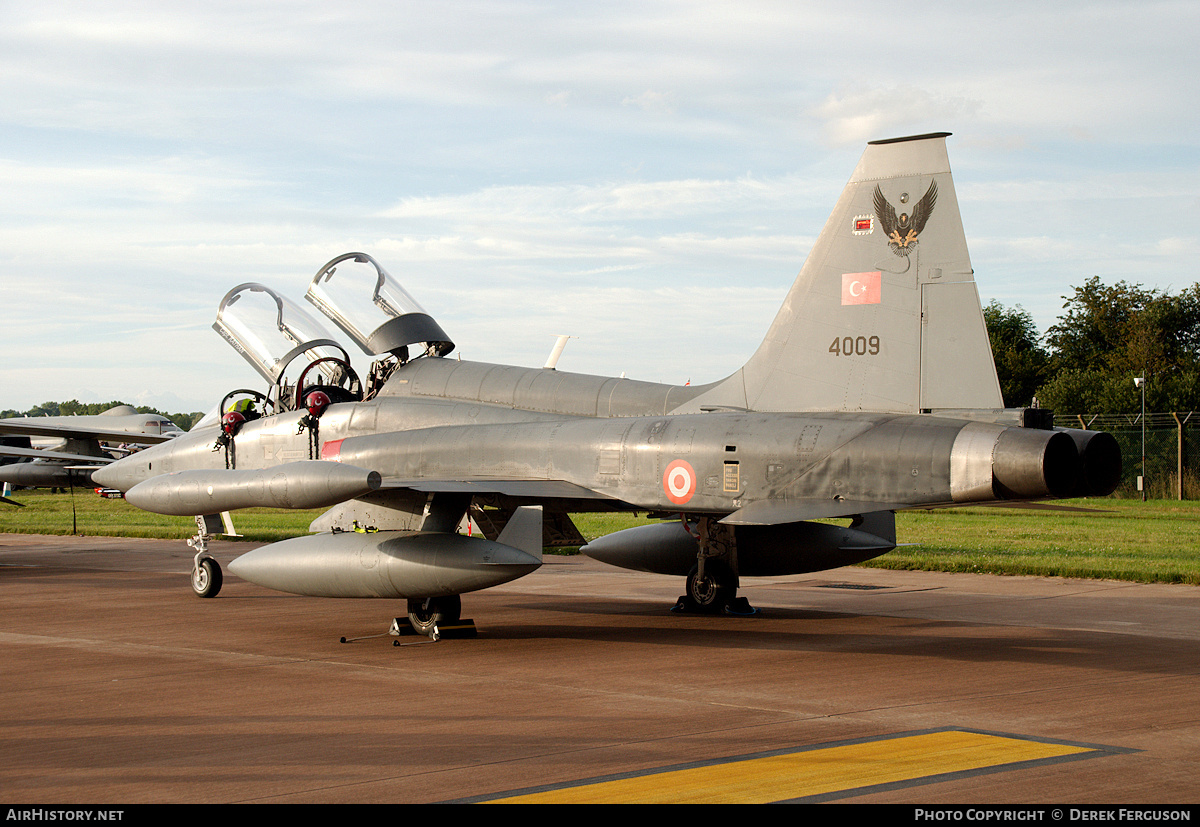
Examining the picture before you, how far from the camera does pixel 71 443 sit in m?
43.1

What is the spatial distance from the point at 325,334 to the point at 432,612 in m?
4.55

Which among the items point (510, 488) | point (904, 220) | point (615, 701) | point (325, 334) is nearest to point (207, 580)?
point (325, 334)

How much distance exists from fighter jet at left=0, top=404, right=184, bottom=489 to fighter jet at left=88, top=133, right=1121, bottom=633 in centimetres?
1012

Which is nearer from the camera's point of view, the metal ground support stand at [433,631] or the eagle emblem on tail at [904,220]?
the eagle emblem on tail at [904,220]

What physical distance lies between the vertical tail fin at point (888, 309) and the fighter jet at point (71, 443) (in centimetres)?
1436

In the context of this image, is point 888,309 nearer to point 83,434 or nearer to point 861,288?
point 861,288

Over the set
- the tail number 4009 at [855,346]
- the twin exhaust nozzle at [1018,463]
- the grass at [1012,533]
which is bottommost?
the grass at [1012,533]

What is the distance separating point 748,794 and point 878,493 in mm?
4432

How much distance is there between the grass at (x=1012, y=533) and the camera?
16719 mm

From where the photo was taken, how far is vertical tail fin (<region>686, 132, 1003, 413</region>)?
375 inches

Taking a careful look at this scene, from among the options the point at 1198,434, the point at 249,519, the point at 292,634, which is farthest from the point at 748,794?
the point at 1198,434

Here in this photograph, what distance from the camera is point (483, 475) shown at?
36.9ft

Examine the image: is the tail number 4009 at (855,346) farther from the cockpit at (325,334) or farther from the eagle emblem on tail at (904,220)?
the cockpit at (325,334)

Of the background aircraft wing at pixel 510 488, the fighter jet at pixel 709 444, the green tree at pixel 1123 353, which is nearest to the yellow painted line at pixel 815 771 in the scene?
the fighter jet at pixel 709 444
